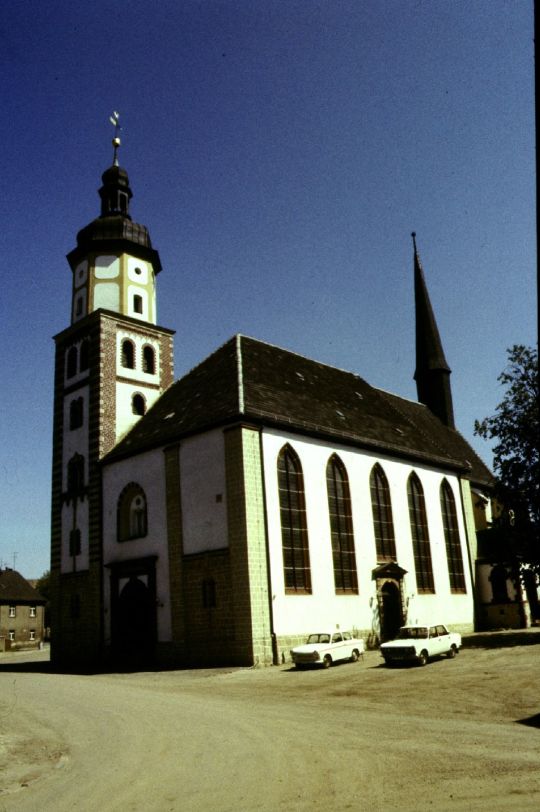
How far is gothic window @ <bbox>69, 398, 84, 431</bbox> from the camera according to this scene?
36.1m

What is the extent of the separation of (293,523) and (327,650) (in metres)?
6.17

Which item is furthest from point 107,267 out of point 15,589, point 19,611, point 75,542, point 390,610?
point 19,611

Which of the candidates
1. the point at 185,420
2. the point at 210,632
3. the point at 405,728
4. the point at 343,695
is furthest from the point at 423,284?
the point at 405,728

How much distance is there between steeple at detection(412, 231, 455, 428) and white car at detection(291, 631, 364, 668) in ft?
91.3

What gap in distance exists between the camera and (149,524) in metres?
30.5

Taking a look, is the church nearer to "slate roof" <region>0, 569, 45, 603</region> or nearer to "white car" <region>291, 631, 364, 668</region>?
"white car" <region>291, 631, 364, 668</region>

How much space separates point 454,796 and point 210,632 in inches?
809

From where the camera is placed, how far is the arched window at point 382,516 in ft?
109

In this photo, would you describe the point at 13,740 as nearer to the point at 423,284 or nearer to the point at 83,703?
the point at 83,703

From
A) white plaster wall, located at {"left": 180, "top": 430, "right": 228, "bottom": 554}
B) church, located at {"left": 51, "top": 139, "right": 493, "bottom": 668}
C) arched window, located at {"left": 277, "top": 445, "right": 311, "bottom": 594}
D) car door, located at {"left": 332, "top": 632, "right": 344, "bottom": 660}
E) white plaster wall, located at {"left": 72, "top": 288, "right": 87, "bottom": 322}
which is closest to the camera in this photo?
car door, located at {"left": 332, "top": 632, "right": 344, "bottom": 660}

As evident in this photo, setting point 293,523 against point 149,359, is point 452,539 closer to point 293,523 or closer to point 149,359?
point 293,523

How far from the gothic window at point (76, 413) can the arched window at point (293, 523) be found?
12606 mm

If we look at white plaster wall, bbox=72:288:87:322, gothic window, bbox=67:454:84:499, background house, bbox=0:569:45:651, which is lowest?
background house, bbox=0:569:45:651

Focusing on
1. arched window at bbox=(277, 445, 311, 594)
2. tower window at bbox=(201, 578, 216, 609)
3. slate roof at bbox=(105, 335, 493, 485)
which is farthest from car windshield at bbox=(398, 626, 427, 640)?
slate roof at bbox=(105, 335, 493, 485)
